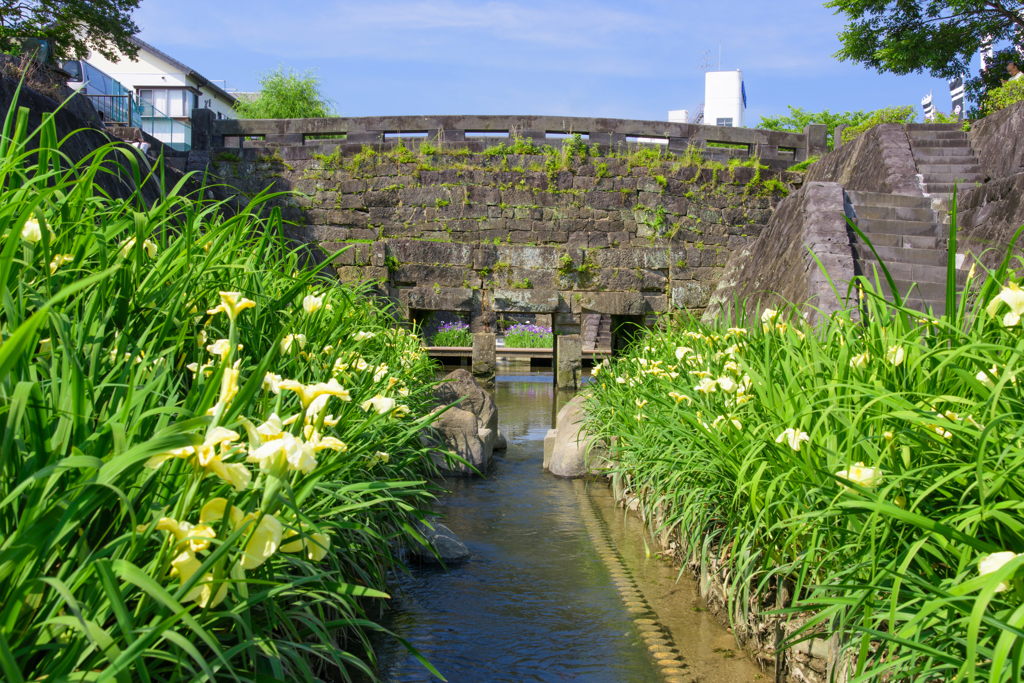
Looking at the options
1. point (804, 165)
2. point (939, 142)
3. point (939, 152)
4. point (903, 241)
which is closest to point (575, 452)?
point (903, 241)

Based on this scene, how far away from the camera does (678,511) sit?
3.15 meters

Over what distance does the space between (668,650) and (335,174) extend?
10400 mm

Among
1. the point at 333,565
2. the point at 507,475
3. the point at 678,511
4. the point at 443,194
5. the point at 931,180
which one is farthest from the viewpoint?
the point at 443,194

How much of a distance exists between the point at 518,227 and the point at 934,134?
600cm

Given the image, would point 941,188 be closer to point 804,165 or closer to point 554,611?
point 804,165

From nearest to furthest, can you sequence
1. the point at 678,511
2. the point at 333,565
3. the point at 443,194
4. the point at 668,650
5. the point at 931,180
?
the point at 333,565 → the point at 668,650 → the point at 678,511 → the point at 931,180 → the point at 443,194

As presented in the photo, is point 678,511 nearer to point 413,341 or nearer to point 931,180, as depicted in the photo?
point 413,341

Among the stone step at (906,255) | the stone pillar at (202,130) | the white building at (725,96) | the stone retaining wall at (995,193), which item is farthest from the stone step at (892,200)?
the white building at (725,96)

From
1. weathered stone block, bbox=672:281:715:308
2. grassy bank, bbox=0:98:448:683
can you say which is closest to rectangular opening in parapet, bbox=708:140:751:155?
weathered stone block, bbox=672:281:715:308

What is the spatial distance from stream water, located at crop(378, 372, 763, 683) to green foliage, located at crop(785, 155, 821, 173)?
9569 millimetres

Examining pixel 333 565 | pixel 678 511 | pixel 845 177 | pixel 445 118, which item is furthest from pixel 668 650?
pixel 445 118

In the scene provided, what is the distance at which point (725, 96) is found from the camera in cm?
4772

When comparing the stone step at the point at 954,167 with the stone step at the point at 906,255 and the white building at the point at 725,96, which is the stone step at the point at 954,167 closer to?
the stone step at the point at 906,255

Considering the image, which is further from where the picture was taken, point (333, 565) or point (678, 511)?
point (678, 511)
